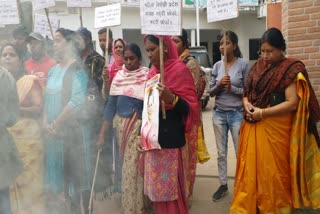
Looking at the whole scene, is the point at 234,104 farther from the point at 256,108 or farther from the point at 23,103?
the point at 23,103

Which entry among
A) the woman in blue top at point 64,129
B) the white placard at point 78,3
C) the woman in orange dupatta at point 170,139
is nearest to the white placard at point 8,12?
the white placard at point 78,3

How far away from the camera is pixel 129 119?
3.42 m

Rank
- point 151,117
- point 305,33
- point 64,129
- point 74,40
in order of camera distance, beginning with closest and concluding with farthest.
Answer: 1. point 151,117
2. point 64,129
3. point 74,40
4. point 305,33

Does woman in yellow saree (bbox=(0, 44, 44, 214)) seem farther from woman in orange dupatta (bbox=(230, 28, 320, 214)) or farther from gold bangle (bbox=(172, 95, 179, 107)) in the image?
woman in orange dupatta (bbox=(230, 28, 320, 214))

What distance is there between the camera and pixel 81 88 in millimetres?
3436

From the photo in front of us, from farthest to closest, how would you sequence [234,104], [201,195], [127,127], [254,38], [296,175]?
[254,38] → [201,195] → [234,104] → [127,127] → [296,175]

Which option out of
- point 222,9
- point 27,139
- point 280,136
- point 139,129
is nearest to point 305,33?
point 222,9

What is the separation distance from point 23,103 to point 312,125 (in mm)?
2572

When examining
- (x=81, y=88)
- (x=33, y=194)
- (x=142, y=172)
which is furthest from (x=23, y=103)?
(x=142, y=172)

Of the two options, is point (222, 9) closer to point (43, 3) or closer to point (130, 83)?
point (130, 83)

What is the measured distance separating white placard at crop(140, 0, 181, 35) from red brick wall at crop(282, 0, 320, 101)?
5.32ft

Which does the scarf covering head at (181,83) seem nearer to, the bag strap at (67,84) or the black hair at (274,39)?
the black hair at (274,39)

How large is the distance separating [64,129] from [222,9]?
193cm

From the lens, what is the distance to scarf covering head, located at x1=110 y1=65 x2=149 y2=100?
11.2 feet
